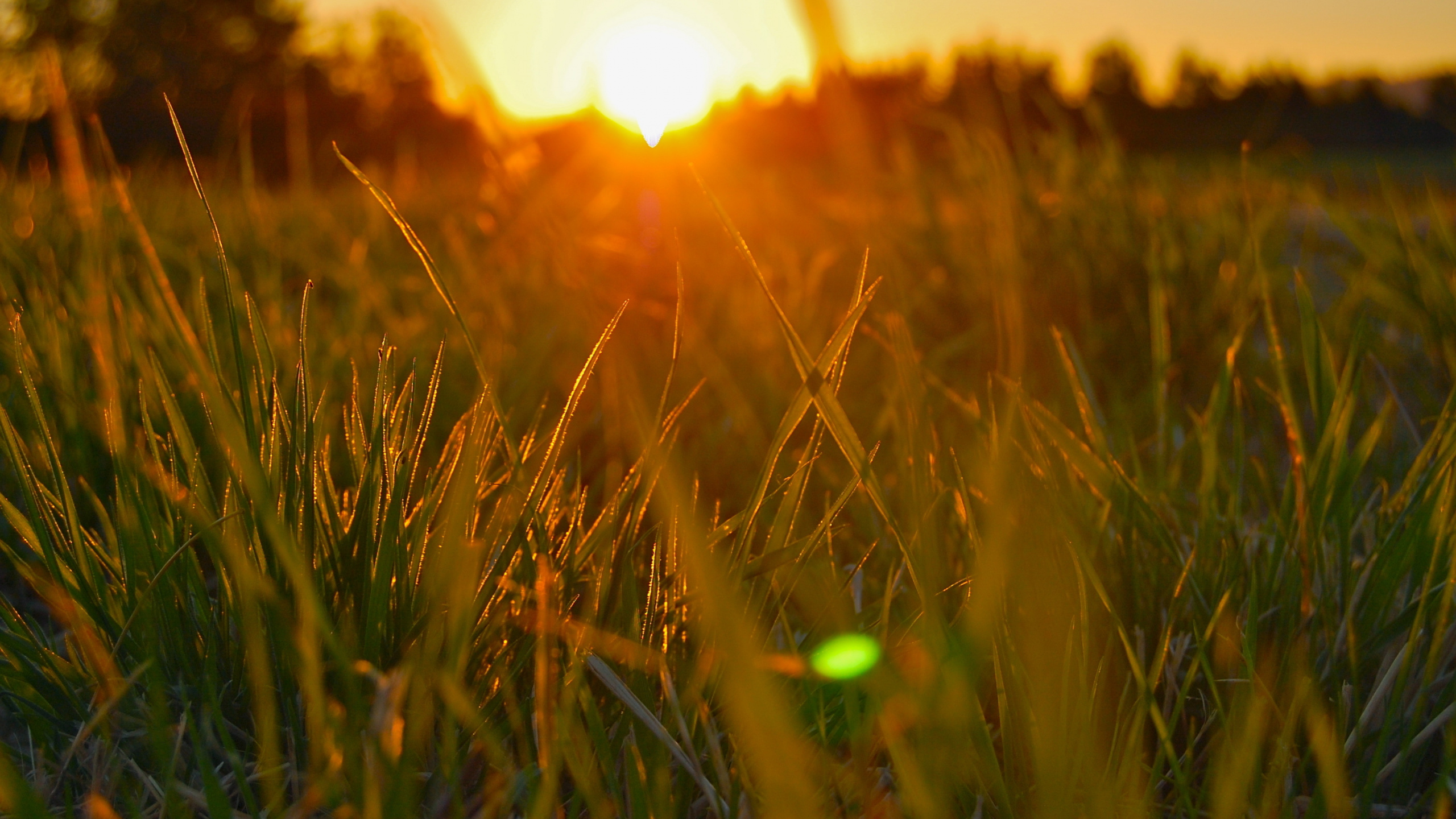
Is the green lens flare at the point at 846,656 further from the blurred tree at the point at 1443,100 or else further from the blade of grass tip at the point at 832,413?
the blurred tree at the point at 1443,100

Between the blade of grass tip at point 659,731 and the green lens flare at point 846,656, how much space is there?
0.09 m

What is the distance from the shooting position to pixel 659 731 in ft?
1.73

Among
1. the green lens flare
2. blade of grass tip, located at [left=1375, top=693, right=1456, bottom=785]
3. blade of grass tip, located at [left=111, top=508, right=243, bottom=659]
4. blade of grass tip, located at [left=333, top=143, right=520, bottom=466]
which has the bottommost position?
blade of grass tip, located at [left=1375, top=693, right=1456, bottom=785]

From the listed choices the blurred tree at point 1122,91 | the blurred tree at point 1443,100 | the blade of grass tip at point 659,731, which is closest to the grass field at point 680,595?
the blade of grass tip at point 659,731

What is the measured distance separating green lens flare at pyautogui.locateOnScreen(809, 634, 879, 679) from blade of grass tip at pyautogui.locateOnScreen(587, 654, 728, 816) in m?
0.09

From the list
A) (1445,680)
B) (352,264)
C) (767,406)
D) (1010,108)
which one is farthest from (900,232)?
(1445,680)

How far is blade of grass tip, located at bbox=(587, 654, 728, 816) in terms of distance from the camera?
0.53 metres

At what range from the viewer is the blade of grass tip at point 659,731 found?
53cm

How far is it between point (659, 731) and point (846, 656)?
0.12m

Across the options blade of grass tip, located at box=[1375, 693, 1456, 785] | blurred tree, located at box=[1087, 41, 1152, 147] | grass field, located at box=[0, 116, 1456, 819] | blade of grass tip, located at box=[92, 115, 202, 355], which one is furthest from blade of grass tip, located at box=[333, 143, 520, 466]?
blurred tree, located at box=[1087, 41, 1152, 147]

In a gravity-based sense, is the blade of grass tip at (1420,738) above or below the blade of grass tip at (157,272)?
below

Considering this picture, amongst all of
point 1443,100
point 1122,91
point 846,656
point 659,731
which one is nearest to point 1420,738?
point 846,656

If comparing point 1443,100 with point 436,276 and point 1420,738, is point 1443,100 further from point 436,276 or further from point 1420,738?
point 436,276

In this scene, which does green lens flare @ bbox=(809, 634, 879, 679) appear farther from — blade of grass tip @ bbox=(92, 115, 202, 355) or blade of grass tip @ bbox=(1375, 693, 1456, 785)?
blade of grass tip @ bbox=(92, 115, 202, 355)
